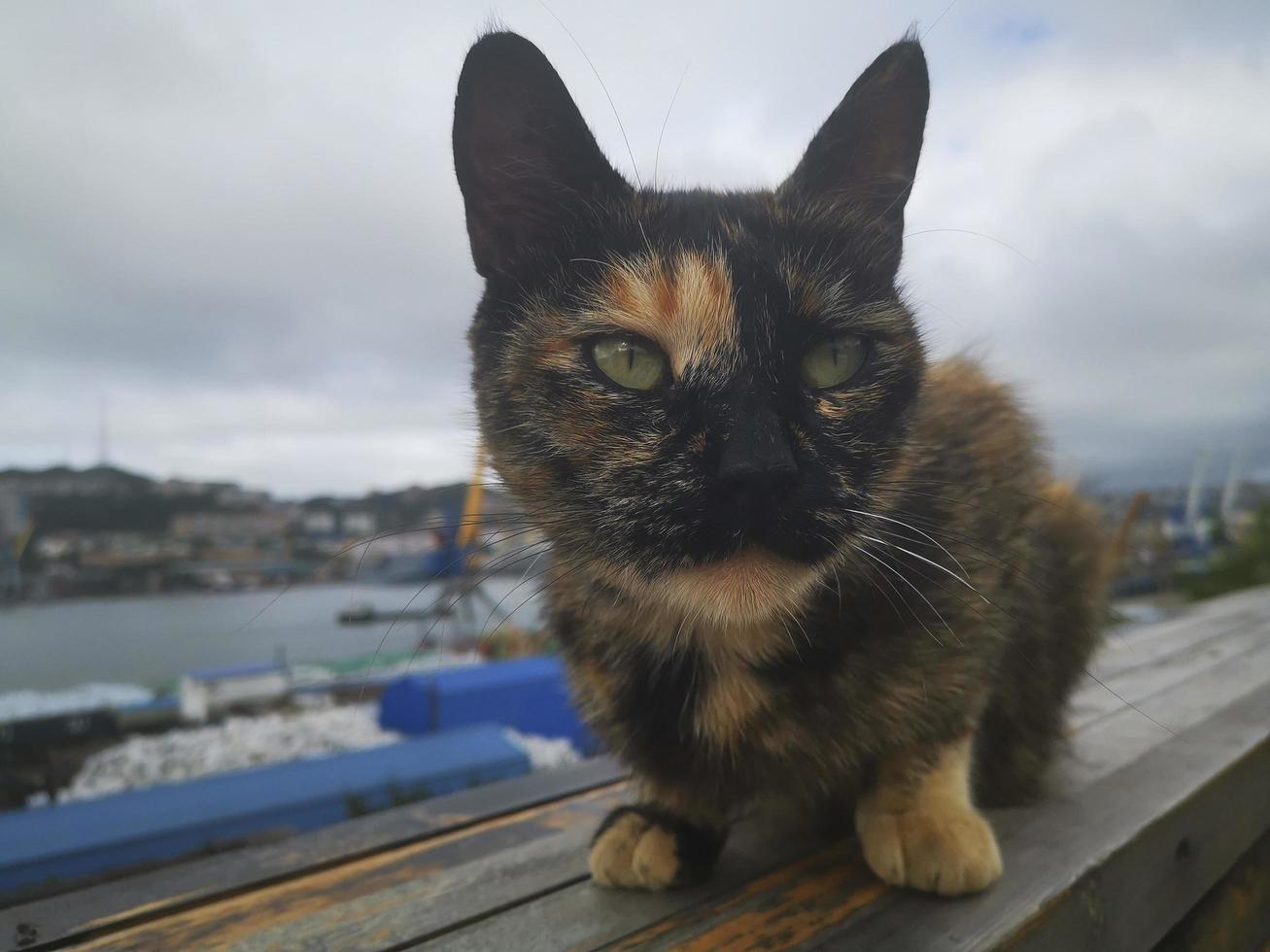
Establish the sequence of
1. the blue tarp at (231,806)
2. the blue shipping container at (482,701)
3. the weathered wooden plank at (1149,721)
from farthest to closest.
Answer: the blue shipping container at (482,701), the blue tarp at (231,806), the weathered wooden plank at (1149,721)

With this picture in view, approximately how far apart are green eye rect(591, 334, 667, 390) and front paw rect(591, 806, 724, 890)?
0.50m

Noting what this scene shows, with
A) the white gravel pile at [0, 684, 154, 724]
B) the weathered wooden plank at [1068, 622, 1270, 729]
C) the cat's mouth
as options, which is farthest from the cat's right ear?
the white gravel pile at [0, 684, 154, 724]

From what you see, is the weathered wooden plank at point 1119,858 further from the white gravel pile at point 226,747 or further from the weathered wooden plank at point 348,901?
the white gravel pile at point 226,747

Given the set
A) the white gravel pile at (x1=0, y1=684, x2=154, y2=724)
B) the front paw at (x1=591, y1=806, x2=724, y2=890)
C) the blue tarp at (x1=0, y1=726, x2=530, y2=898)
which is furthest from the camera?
the white gravel pile at (x1=0, y1=684, x2=154, y2=724)

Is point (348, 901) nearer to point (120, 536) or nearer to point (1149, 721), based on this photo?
point (1149, 721)

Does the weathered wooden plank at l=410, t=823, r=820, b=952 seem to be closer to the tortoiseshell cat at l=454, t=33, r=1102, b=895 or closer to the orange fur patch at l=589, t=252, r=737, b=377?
the tortoiseshell cat at l=454, t=33, r=1102, b=895

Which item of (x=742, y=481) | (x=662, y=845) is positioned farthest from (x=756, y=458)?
(x=662, y=845)

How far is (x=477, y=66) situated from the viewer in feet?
2.10

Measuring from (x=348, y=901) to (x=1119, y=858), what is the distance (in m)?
0.84

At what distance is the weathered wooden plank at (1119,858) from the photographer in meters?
0.66

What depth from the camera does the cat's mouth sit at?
1.85 ft

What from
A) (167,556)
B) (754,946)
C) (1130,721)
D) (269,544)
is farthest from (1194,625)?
(167,556)

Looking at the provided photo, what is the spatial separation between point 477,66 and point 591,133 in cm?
11

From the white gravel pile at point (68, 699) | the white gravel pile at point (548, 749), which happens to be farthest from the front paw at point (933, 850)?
the white gravel pile at point (68, 699)
